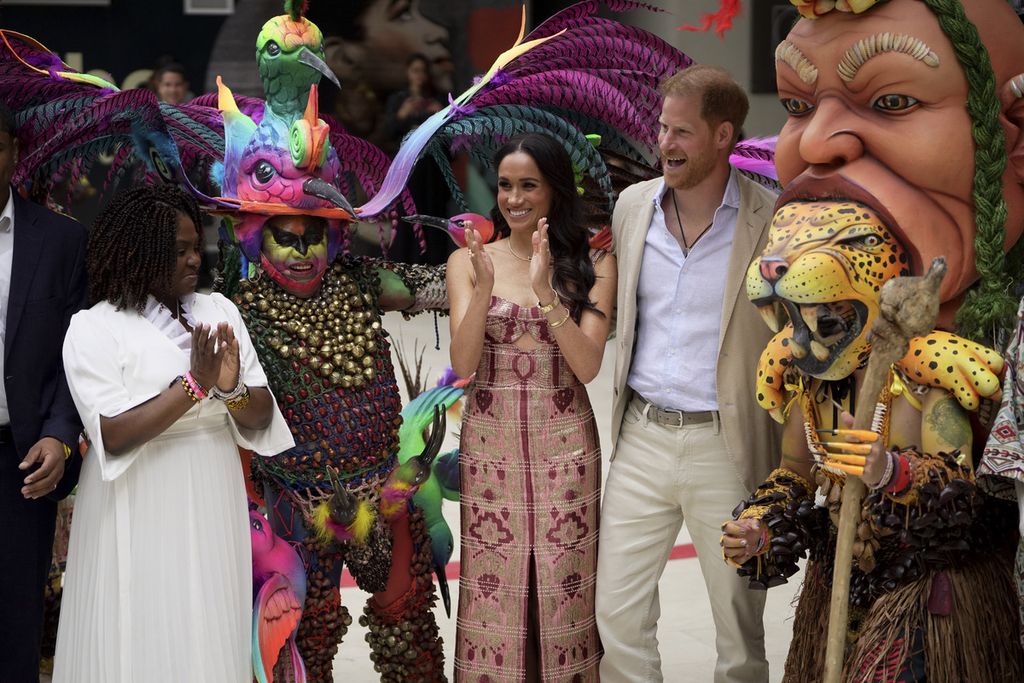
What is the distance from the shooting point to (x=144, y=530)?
3.04 metres

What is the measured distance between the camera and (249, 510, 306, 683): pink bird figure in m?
3.49

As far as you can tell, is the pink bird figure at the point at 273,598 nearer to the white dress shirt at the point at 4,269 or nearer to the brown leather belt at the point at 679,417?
the white dress shirt at the point at 4,269

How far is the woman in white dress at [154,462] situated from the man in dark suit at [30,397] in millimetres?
224

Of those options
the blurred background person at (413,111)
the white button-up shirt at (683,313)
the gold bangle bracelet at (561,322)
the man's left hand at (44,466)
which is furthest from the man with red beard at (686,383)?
the blurred background person at (413,111)

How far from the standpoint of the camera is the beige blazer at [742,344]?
329cm

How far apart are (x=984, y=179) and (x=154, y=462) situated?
6.67 feet

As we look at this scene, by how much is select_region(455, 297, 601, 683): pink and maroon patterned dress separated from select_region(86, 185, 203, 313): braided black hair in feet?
2.80

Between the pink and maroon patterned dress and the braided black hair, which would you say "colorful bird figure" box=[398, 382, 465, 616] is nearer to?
the pink and maroon patterned dress

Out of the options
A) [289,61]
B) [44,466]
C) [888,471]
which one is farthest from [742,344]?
[44,466]

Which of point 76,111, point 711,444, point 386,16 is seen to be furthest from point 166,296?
point 386,16

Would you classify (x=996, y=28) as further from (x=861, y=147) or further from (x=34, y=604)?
(x=34, y=604)

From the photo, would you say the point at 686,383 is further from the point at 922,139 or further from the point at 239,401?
the point at 239,401

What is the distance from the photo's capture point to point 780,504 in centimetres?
304

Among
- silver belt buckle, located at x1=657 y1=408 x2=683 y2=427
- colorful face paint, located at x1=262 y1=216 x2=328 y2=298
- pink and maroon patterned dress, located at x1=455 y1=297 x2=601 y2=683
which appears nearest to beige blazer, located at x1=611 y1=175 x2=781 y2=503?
silver belt buckle, located at x1=657 y1=408 x2=683 y2=427
